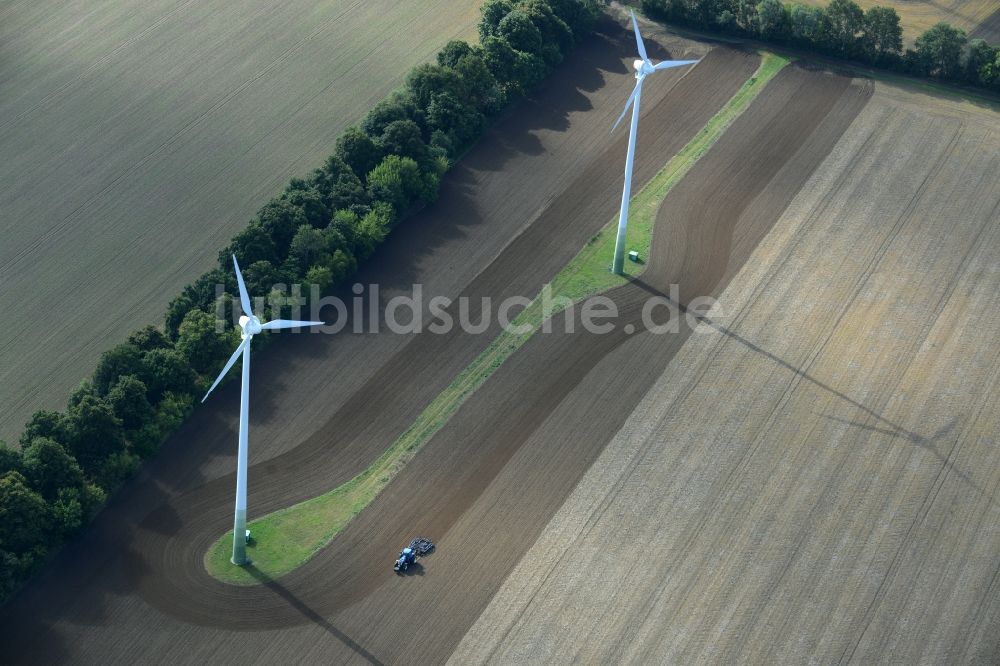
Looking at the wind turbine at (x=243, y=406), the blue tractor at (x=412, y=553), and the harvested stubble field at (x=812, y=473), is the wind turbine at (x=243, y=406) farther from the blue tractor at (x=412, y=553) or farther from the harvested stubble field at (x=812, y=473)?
the harvested stubble field at (x=812, y=473)

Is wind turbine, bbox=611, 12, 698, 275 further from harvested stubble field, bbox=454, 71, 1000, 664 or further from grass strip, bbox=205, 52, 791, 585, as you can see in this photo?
harvested stubble field, bbox=454, 71, 1000, 664

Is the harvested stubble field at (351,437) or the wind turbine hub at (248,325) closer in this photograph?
the wind turbine hub at (248,325)

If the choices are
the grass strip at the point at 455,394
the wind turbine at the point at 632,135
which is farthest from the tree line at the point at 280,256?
the wind turbine at the point at 632,135

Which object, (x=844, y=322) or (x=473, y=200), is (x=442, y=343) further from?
(x=844, y=322)

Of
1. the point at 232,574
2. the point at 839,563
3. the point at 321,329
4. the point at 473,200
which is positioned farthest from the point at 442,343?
the point at 839,563

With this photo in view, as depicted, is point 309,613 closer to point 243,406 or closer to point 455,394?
point 243,406

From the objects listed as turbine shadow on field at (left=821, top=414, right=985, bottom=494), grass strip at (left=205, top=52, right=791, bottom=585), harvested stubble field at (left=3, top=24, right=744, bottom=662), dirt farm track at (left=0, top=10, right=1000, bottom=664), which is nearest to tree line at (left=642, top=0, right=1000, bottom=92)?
harvested stubble field at (left=3, top=24, right=744, bottom=662)
